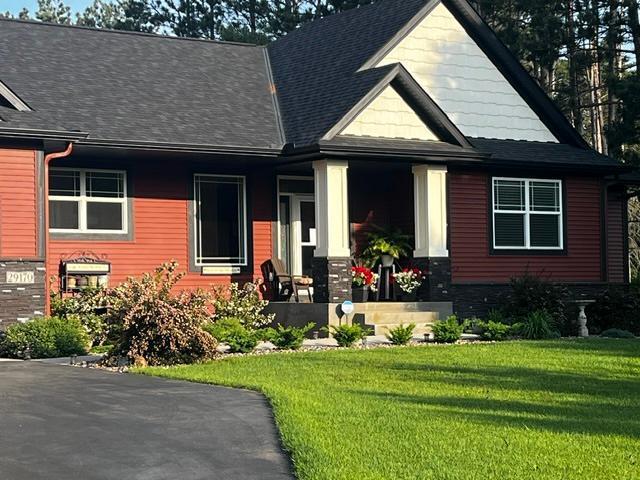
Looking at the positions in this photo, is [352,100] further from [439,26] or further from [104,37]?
[104,37]

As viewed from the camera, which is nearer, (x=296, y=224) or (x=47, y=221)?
(x=47, y=221)

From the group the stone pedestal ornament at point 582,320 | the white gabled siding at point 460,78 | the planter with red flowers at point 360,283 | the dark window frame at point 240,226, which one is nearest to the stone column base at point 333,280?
the planter with red flowers at point 360,283

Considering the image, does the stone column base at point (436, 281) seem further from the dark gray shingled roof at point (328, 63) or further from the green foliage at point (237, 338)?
the green foliage at point (237, 338)

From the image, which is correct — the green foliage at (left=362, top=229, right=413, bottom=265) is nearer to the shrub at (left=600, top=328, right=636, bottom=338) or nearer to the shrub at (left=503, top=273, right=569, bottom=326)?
the shrub at (left=503, top=273, right=569, bottom=326)

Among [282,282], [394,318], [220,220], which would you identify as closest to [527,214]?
[394,318]

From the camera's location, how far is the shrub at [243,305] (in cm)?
2047

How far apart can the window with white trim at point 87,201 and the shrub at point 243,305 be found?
2.28 meters

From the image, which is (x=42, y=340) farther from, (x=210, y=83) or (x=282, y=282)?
(x=210, y=83)

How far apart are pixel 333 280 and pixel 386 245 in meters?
2.17

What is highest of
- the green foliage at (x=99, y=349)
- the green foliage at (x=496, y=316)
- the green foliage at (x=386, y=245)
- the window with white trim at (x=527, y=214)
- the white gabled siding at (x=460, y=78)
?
the white gabled siding at (x=460, y=78)

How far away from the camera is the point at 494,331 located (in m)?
18.6

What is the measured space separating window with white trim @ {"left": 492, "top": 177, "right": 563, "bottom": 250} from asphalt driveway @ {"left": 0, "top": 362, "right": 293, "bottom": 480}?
39.5 feet

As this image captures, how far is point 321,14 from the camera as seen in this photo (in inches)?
1663

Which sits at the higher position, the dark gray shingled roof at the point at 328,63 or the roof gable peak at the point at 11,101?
the dark gray shingled roof at the point at 328,63
